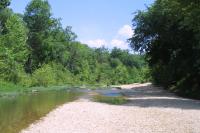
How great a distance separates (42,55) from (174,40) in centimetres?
6088

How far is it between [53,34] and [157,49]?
56.3 metres

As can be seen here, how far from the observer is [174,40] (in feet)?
182

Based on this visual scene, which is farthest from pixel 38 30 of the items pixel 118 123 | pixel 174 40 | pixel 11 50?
pixel 118 123

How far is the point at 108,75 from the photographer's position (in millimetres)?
167875

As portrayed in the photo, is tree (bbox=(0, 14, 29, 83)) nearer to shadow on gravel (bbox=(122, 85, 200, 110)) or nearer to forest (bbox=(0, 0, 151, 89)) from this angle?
forest (bbox=(0, 0, 151, 89))

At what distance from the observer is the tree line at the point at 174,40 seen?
Result: 4359cm

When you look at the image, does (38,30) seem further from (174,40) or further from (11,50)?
(174,40)

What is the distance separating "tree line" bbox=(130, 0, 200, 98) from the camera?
143 ft

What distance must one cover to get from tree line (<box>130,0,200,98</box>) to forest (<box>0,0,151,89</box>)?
17.2ft

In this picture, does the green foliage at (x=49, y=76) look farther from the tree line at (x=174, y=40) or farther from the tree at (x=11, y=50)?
the tree line at (x=174, y=40)

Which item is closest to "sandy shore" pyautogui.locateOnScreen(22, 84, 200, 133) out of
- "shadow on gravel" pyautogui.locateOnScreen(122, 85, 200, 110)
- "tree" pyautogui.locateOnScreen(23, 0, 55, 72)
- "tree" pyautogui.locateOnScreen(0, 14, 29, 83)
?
"shadow on gravel" pyautogui.locateOnScreen(122, 85, 200, 110)

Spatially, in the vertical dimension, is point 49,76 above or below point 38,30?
below

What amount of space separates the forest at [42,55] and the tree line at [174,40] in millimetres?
5251

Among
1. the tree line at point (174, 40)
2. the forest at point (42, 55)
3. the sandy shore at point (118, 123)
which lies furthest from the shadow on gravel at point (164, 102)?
the forest at point (42, 55)
